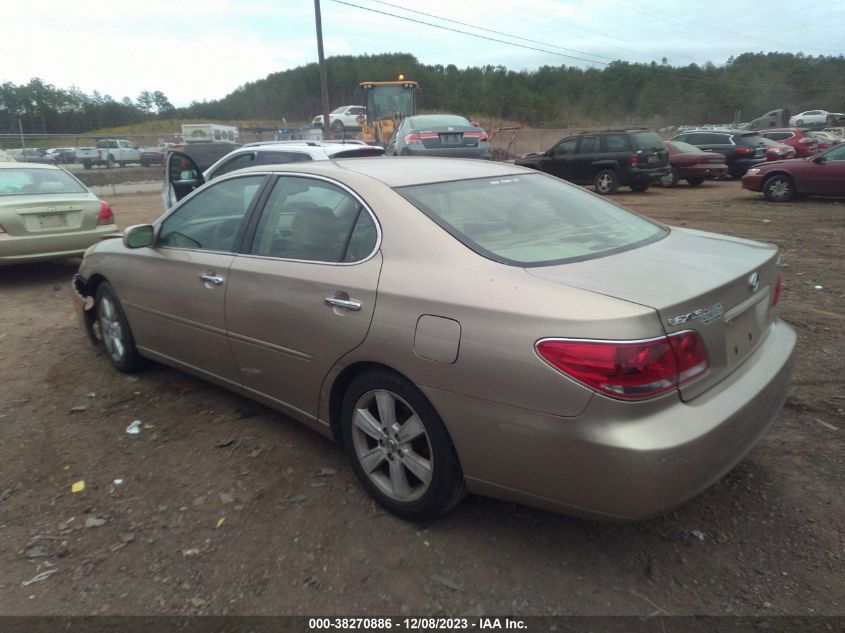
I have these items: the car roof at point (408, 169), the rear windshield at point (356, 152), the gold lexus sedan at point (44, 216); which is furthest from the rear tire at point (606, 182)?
the car roof at point (408, 169)

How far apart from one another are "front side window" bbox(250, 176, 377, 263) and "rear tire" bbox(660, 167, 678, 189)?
16.6 metres

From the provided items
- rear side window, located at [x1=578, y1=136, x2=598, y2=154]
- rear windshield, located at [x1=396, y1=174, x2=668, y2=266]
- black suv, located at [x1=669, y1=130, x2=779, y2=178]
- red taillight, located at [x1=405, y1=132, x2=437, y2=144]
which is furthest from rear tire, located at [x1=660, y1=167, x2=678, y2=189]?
rear windshield, located at [x1=396, y1=174, x2=668, y2=266]

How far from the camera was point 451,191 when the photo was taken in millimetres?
3158

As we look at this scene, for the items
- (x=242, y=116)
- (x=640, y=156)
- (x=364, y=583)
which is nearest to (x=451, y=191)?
(x=364, y=583)

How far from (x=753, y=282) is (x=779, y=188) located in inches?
532

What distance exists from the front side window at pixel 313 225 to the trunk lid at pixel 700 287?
93 centimetres

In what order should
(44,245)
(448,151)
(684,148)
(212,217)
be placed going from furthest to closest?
(684,148) → (448,151) → (44,245) → (212,217)

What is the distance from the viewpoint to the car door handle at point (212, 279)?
142 inches

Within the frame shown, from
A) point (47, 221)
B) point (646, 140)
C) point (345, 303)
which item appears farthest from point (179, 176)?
point (646, 140)

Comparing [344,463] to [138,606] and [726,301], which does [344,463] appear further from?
[726,301]

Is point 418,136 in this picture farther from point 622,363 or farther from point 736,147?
point 622,363

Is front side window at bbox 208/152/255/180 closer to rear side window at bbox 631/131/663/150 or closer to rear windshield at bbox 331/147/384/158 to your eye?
rear windshield at bbox 331/147/384/158

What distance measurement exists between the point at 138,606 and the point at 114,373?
2732 mm

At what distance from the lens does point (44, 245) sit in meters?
7.66
